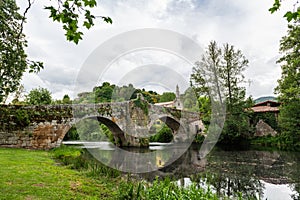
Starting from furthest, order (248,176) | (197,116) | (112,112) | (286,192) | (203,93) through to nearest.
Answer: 1. (197,116)
2. (203,93)
3. (112,112)
4. (248,176)
5. (286,192)

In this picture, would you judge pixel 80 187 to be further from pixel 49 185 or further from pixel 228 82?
pixel 228 82

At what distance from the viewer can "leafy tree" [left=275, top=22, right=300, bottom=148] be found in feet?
47.8

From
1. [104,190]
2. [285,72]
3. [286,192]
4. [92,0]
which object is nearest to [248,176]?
[286,192]

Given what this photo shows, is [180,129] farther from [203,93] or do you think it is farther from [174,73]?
[174,73]

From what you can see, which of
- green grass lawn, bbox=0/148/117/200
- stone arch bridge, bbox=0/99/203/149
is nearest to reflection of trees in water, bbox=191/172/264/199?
green grass lawn, bbox=0/148/117/200

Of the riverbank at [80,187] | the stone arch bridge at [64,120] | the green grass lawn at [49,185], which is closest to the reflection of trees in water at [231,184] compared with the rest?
the riverbank at [80,187]

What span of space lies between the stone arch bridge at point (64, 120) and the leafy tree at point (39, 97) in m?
8.89

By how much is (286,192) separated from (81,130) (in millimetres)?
23359

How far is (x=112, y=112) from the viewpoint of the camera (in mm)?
15688

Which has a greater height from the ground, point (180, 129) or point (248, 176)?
point (180, 129)

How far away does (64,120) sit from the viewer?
12.8m

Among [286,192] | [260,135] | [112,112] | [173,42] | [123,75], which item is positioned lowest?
[286,192]

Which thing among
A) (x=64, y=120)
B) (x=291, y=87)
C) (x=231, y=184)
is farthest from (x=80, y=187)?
(x=291, y=87)

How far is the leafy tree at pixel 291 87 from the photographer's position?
14.6 metres
